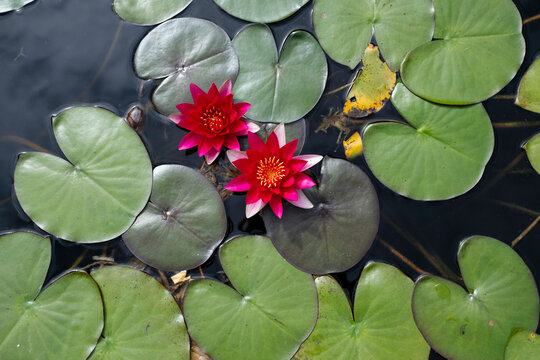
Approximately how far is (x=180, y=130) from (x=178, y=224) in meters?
0.63

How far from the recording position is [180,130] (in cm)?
253

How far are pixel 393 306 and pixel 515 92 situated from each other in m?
1.66

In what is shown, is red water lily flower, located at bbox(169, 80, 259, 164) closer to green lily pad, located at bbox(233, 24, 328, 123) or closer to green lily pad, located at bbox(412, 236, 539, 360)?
green lily pad, located at bbox(233, 24, 328, 123)

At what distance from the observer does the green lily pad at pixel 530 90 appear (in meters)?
2.56

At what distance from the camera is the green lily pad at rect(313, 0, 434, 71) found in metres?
2.53

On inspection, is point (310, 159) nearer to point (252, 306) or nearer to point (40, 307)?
point (252, 306)

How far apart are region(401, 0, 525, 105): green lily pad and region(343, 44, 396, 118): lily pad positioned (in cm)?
11

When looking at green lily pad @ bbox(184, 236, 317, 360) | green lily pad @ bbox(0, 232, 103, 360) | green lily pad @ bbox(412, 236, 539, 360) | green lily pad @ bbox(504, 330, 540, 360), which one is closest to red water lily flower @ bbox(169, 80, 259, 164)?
green lily pad @ bbox(184, 236, 317, 360)

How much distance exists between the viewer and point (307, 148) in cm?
254

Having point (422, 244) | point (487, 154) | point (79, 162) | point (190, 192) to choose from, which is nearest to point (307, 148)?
point (190, 192)

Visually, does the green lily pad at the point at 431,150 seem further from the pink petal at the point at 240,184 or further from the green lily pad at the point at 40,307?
the green lily pad at the point at 40,307

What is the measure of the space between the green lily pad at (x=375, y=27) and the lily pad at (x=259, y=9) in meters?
0.24

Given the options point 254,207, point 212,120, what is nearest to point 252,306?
point 254,207

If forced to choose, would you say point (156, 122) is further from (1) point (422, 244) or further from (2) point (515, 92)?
A: (2) point (515, 92)
